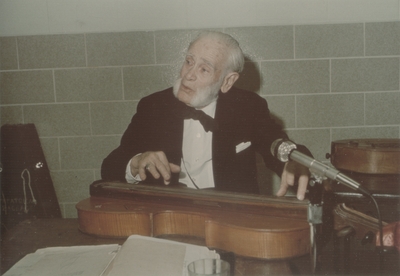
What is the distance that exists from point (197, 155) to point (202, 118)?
241mm

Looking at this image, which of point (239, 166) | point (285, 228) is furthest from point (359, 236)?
point (239, 166)

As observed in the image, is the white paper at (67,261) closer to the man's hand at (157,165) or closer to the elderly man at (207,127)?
the man's hand at (157,165)

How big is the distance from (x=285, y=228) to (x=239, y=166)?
0.94 meters

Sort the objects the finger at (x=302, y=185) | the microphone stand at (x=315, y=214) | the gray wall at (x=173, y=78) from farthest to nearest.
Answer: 1. the gray wall at (x=173, y=78)
2. the finger at (x=302, y=185)
3. the microphone stand at (x=315, y=214)

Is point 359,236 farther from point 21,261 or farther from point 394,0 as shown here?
point 394,0

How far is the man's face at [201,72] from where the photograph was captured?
1.89 meters

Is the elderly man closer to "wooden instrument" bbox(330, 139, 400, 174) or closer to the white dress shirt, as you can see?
the white dress shirt

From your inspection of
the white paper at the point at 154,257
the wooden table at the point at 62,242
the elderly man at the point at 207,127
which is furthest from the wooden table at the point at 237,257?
the elderly man at the point at 207,127

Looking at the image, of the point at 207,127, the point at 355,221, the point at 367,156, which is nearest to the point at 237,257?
the point at 355,221

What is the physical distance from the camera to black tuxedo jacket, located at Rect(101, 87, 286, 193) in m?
1.97

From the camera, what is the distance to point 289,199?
4.27ft

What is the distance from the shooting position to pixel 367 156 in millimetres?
1899

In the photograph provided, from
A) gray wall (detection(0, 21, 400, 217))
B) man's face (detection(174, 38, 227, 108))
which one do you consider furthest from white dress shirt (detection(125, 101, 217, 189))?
gray wall (detection(0, 21, 400, 217))

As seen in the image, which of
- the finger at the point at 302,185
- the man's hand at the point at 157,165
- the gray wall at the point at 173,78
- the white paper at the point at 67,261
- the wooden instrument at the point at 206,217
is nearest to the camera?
the white paper at the point at 67,261
